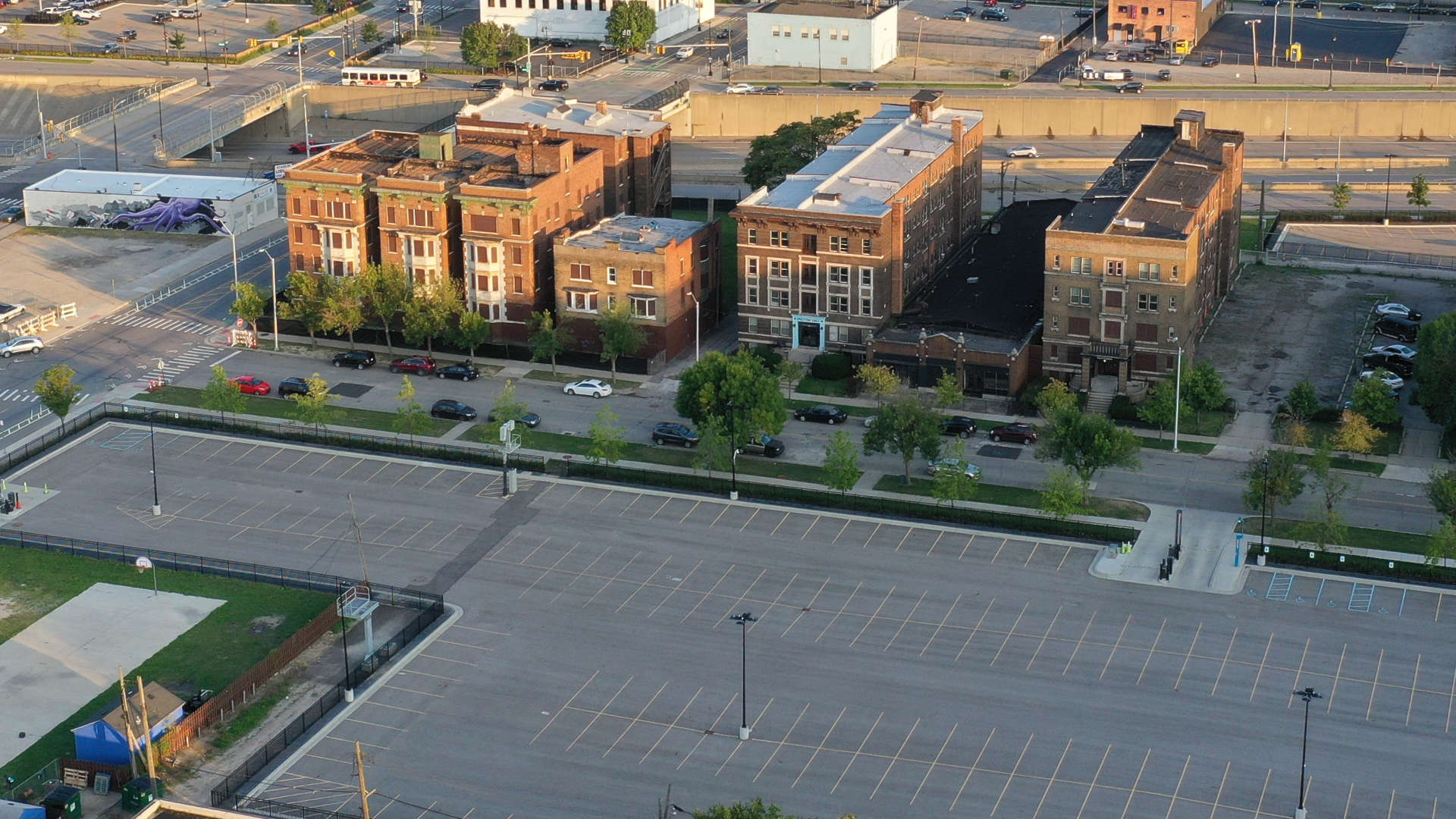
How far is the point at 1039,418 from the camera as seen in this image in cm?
13825

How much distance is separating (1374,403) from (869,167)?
41212mm

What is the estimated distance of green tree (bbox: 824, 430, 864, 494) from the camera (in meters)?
123

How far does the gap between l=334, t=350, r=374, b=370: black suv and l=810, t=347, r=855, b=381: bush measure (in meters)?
30.9

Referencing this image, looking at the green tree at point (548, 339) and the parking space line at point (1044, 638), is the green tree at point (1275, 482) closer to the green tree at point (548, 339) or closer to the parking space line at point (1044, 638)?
the parking space line at point (1044, 638)

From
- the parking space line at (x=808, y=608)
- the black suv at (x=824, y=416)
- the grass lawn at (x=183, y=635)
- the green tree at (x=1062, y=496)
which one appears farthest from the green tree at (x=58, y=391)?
the green tree at (x=1062, y=496)

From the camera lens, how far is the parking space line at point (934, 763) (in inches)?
3708

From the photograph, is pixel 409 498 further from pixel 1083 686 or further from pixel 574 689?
pixel 1083 686

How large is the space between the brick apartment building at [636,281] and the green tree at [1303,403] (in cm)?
4007

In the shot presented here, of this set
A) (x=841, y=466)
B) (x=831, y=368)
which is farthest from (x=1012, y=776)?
(x=831, y=368)

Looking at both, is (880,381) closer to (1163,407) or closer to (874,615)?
(1163,407)

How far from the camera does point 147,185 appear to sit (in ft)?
606

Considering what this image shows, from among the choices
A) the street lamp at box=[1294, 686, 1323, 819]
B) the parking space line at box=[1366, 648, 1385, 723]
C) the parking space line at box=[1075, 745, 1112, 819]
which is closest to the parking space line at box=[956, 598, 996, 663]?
the parking space line at box=[1075, 745, 1112, 819]

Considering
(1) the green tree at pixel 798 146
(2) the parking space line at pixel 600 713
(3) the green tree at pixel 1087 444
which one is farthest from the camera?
(1) the green tree at pixel 798 146

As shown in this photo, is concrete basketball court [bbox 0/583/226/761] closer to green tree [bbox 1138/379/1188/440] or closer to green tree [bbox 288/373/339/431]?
green tree [bbox 288/373/339/431]
